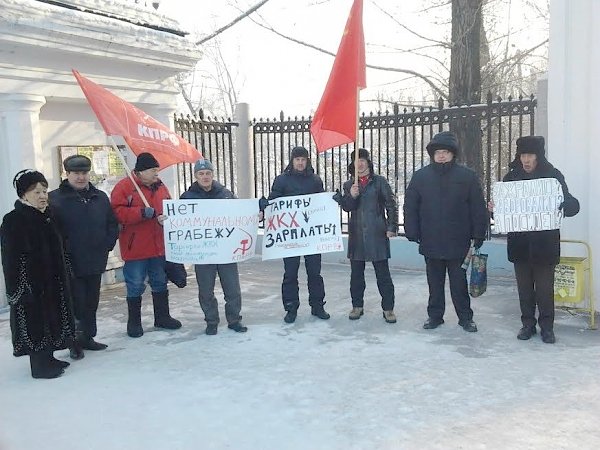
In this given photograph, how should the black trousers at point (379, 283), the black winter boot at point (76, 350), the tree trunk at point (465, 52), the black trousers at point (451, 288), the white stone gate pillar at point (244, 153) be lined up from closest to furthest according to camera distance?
the black winter boot at point (76, 350), the black trousers at point (451, 288), the black trousers at point (379, 283), the tree trunk at point (465, 52), the white stone gate pillar at point (244, 153)

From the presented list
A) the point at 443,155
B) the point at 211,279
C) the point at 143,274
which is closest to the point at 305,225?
the point at 211,279

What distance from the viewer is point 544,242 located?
5352 millimetres

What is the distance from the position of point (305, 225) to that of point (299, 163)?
2.27 feet

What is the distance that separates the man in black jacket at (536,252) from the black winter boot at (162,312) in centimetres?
357

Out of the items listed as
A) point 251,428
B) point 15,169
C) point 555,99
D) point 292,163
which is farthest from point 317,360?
point 15,169

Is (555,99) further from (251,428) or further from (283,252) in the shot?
(251,428)

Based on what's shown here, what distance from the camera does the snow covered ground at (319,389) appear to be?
3713 mm

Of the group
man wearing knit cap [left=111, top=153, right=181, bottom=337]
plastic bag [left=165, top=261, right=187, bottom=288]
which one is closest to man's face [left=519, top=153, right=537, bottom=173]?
man wearing knit cap [left=111, top=153, right=181, bottom=337]

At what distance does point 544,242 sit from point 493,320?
1213mm

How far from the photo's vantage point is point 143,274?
6.07m

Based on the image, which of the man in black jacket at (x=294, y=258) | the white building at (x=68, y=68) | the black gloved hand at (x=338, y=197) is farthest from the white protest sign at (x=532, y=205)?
the white building at (x=68, y=68)

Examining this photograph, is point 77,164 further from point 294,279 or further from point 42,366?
point 294,279

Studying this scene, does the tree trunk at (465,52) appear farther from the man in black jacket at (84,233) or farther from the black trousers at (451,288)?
the man in black jacket at (84,233)

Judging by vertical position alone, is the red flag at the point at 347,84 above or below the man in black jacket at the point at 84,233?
above
